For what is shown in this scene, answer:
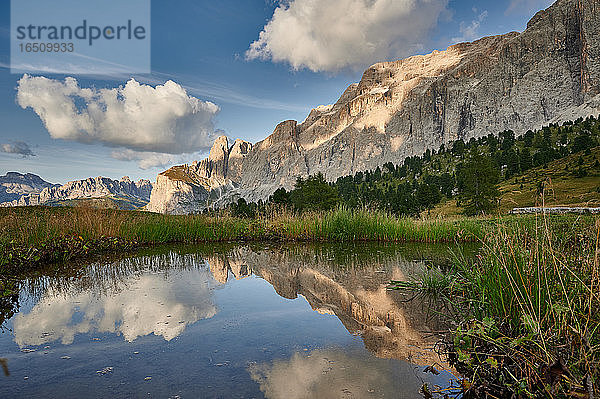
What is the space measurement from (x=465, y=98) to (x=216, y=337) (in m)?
146

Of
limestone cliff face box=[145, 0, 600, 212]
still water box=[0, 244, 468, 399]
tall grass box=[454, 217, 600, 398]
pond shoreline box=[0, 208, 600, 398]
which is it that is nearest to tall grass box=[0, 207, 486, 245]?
pond shoreline box=[0, 208, 600, 398]

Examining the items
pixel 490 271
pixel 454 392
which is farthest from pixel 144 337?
pixel 490 271

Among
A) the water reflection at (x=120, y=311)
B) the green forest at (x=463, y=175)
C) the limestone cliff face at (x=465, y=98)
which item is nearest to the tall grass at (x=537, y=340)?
the water reflection at (x=120, y=311)

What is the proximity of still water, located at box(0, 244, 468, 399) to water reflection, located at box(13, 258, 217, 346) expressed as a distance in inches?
0.6

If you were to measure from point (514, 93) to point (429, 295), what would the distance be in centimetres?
13898

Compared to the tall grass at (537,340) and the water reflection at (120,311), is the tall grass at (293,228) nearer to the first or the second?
the water reflection at (120,311)

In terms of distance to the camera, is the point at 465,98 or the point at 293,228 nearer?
the point at 293,228

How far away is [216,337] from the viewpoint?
3588 millimetres

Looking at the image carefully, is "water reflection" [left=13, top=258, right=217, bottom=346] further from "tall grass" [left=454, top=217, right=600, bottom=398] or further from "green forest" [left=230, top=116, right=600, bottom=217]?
"green forest" [left=230, top=116, right=600, bottom=217]

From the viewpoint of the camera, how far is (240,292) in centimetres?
563

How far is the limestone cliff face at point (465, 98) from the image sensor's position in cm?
11025

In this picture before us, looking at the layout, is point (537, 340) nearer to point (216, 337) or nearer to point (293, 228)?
point (216, 337)

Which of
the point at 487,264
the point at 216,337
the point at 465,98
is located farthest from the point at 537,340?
the point at 465,98

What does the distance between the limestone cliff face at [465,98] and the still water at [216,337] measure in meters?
125
